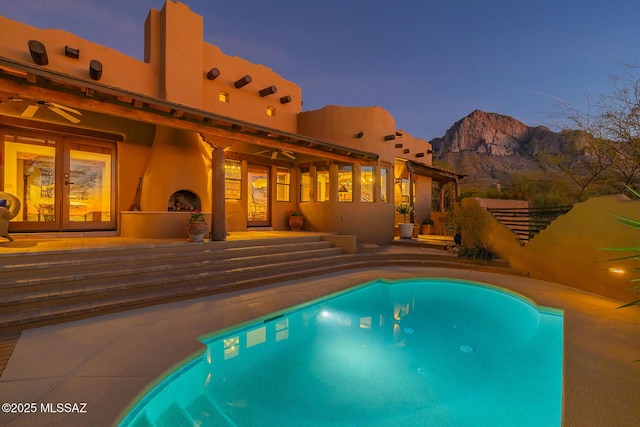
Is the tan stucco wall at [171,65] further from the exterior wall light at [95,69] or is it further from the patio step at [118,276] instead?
the patio step at [118,276]

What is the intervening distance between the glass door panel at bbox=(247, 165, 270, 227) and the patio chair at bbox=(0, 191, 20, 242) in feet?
21.1

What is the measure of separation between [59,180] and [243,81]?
265 inches

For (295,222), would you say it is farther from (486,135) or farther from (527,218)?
(486,135)

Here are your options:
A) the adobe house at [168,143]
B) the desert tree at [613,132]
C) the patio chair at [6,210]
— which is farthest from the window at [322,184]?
the desert tree at [613,132]

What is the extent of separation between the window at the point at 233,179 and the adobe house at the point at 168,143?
0.04 metres

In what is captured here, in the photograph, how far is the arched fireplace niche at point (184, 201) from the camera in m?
8.57

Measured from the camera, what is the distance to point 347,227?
37.6ft

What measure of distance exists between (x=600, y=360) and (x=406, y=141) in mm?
16301

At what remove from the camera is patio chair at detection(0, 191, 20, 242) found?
5867 mm

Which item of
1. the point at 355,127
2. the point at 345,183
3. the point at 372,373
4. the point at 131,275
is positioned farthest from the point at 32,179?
the point at 355,127

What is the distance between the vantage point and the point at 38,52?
21.3 feet

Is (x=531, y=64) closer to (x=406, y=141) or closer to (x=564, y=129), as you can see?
(x=406, y=141)

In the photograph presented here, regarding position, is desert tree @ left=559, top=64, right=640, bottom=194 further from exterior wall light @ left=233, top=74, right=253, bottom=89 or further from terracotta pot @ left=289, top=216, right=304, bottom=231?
exterior wall light @ left=233, top=74, right=253, bottom=89

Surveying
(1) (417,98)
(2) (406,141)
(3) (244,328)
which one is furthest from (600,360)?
(1) (417,98)
